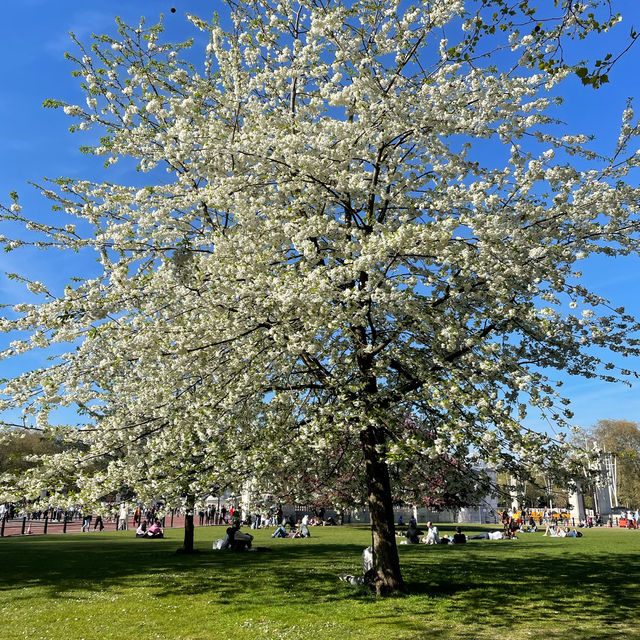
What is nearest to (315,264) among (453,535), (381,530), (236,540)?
(381,530)

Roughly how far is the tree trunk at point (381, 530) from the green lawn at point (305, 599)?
400mm

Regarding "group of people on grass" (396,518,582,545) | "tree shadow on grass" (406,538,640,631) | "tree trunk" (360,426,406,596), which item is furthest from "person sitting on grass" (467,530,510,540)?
"tree trunk" (360,426,406,596)

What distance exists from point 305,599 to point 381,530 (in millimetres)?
2160

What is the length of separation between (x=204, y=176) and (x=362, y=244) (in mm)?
4229

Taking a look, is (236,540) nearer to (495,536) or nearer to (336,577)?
(336,577)

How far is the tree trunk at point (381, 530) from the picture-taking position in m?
11.4

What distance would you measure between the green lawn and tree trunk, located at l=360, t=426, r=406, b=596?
400mm

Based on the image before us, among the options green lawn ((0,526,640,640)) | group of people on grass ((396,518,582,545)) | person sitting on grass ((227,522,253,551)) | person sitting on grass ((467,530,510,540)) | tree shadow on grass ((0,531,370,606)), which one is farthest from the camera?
person sitting on grass ((467,530,510,540))

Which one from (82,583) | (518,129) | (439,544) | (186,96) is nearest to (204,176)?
(186,96)

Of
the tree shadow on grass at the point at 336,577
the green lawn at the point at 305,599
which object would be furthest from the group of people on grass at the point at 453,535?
the green lawn at the point at 305,599

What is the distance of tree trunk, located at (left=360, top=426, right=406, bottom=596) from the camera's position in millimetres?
11443

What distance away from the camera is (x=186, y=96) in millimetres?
11594

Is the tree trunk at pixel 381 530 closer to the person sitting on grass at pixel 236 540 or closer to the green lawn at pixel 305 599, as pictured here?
the green lawn at pixel 305 599

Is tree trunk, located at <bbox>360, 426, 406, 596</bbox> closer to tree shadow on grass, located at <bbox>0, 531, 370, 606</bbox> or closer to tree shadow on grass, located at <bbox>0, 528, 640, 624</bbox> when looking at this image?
tree shadow on grass, located at <bbox>0, 528, 640, 624</bbox>
